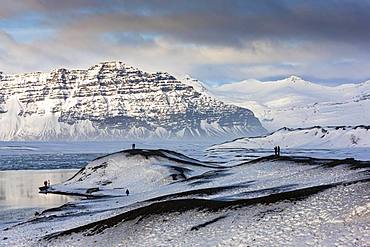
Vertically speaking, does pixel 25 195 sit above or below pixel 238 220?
below

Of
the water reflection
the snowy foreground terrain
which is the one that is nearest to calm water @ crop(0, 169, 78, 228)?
the water reflection

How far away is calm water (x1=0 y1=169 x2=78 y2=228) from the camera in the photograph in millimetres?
57594

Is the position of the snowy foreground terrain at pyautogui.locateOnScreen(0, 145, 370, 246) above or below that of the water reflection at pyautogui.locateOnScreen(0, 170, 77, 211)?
above

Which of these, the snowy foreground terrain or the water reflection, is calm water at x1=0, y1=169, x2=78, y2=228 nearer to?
the water reflection

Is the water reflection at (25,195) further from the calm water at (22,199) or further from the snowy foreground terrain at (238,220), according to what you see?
the snowy foreground terrain at (238,220)

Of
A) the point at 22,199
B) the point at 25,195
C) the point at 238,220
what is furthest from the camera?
the point at 25,195

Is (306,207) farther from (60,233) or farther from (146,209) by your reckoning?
(60,233)

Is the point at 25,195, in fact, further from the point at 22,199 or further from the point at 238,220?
the point at 238,220

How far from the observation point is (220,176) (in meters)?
68.2

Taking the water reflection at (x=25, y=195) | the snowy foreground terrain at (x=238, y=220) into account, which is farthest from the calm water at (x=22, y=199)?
the snowy foreground terrain at (x=238, y=220)

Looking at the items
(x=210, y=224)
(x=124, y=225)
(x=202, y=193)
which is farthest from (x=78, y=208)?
(x=210, y=224)

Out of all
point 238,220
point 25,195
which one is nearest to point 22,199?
point 25,195

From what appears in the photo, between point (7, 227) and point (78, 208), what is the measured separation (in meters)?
10.4

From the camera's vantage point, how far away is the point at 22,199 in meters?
72.9
